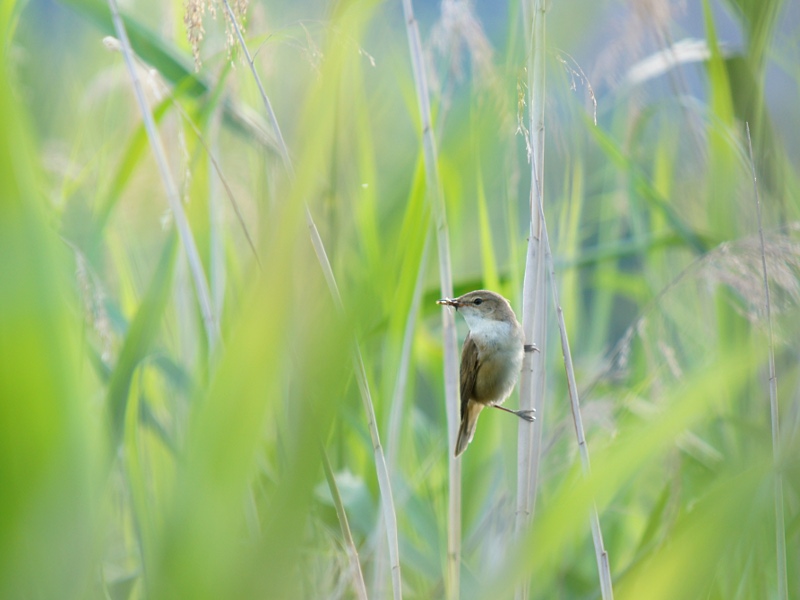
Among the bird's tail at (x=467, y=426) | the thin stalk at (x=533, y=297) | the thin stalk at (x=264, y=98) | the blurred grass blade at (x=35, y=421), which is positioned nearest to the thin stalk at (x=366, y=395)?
the thin stalk at (x=264, y=98)

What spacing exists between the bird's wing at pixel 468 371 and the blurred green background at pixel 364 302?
0.13m

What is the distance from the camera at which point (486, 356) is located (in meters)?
1.72

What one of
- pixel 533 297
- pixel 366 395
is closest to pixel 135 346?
pixel 366 395

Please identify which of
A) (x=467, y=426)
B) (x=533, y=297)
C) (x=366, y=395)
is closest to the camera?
(x=366, y=395)

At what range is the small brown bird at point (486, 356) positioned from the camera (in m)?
1.63

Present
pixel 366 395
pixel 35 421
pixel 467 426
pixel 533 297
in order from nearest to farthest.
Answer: pixel 35 421 → pixel 366 395 → pixel 533 297 → pixel 467 426

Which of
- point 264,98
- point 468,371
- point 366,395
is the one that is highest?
point 264,98

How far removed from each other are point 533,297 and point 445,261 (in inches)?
6.7

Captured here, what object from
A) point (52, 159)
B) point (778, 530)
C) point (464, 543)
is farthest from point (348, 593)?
point (52, 159)

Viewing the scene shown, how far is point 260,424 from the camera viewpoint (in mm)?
521

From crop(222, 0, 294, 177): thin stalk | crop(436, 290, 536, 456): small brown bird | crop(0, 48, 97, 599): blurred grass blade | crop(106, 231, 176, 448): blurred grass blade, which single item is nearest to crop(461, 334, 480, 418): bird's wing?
crop(436, 290, 536, 456): small brown bird

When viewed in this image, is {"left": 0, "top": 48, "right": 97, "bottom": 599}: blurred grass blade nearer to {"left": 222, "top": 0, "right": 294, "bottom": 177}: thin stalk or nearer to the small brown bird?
{"left": 222, "top": 0, "right": 294, "bottom": 177}: thin stalk

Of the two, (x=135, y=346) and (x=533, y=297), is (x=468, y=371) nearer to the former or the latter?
(x=533, y=297)

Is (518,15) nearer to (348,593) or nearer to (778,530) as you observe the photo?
(778,530)
